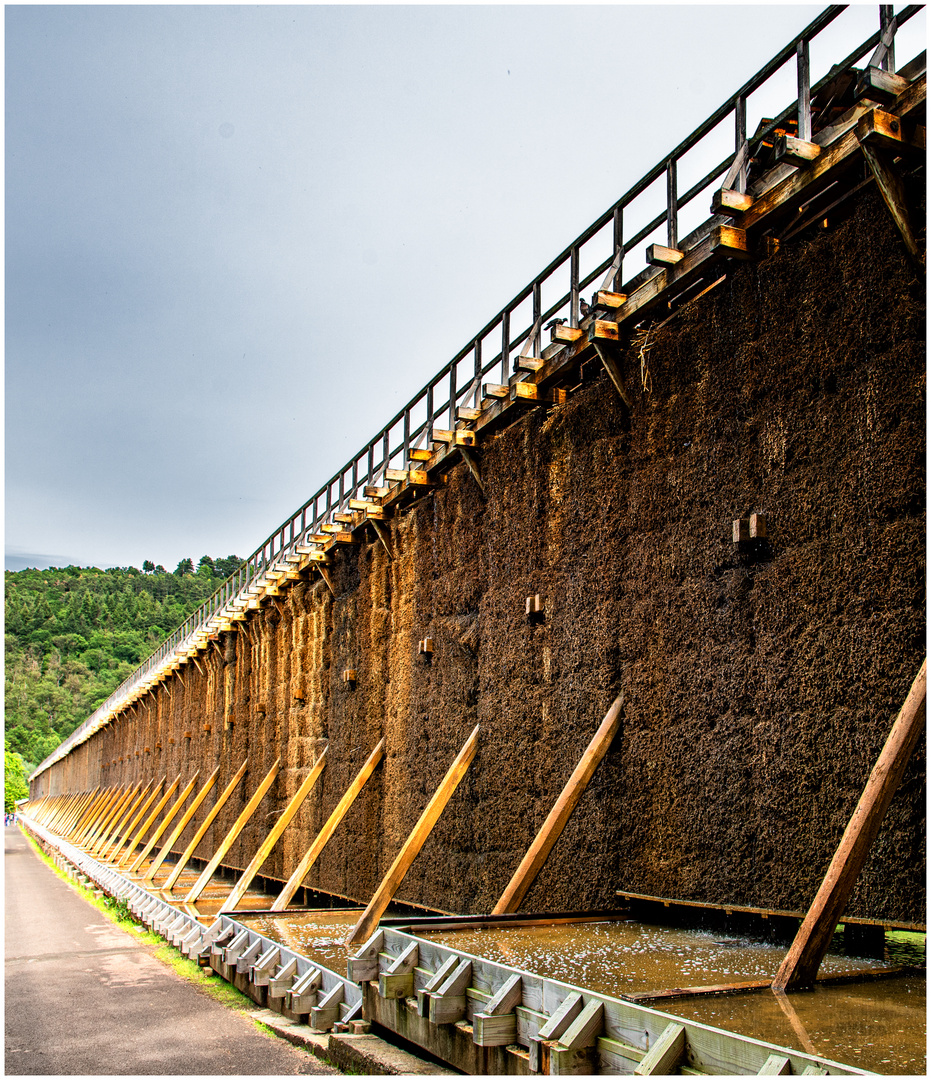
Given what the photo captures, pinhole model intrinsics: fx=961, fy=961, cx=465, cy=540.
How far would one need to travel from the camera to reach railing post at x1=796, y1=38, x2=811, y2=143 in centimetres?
643

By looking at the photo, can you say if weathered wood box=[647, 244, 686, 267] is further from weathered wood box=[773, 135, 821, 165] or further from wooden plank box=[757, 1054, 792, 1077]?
wooden plank box=[757, 1054, 792, 1077]

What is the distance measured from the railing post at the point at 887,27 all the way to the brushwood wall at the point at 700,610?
2.59 ft

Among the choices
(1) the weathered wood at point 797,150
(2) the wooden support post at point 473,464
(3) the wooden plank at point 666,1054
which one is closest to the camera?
(3) the wooden plank at point 666,1054

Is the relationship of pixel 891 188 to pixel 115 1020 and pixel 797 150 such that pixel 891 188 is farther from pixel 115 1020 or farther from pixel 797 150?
pixel 115 1020

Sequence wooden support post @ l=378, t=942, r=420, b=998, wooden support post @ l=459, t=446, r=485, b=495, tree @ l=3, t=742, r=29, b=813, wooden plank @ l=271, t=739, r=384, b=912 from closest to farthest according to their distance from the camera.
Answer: wooden support post @ l=378, t=942, r=420, b=998 < wooden support post @ l=459, t=446, r=485, b=495 < wooden plank @ l=271, t=739, r=384, b=912 < tree @ l=3, t=742, r=29, b=813

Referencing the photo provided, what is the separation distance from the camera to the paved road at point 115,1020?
7605mm

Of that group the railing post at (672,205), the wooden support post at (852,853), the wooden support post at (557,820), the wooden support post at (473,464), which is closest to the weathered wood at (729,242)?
the railing post at (672,205)

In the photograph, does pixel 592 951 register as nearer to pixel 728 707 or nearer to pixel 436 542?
pixel 728 707

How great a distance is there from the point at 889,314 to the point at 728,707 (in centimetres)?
293

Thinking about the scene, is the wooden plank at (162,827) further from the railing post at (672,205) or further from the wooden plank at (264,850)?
the railing post at (672,205)

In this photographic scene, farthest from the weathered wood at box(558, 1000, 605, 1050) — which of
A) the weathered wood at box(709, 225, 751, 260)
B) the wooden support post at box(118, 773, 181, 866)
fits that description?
the wooden support post at box(118, 773, 181, 866)

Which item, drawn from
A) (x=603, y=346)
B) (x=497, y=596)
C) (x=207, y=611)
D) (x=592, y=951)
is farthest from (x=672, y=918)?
(x=207, y=611)

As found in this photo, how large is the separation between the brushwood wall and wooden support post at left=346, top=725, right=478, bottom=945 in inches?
17.2

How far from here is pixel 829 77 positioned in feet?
21.7
